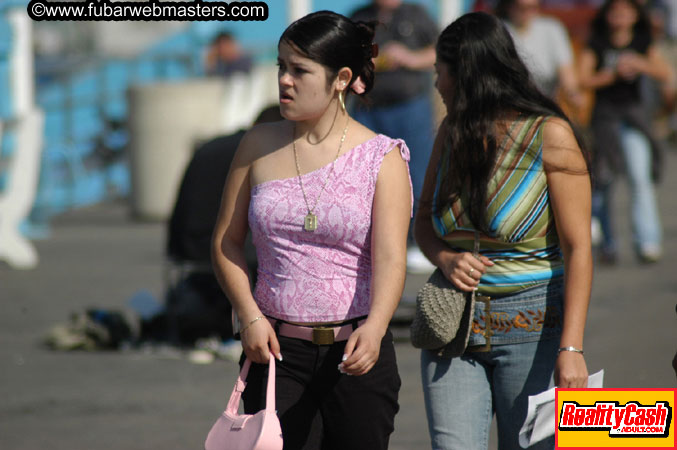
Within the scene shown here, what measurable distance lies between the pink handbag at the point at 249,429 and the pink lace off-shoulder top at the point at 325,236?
0.20 m

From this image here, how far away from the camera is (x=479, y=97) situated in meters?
3.21

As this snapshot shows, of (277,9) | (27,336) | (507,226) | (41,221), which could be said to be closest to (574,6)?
(277,9)

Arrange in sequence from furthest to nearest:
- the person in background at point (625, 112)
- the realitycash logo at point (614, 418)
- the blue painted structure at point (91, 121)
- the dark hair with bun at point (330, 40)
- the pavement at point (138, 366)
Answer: the blue painted structure at point (91, 121)
the person in background at point (625, 112)
the pavement at point (138, 366)
the realitycash logo at point (614, 418)
the dark hair with bun at point (330, 40)

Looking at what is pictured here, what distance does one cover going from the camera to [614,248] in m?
9.53

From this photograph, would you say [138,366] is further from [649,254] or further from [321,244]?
[649,254]

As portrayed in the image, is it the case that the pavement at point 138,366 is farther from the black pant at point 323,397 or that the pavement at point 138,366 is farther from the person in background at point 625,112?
the black pant at point 323,397

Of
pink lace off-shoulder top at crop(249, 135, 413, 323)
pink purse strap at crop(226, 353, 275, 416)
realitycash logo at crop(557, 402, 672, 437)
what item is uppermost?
pink lace off-shoulder top at crop(249, 135, 413, 323)

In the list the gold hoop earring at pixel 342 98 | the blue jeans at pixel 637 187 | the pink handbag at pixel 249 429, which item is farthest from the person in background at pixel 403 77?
the pink handbag at pixel 249 429

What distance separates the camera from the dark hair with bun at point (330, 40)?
300 cm

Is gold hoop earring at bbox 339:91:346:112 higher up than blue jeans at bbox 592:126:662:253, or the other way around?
gold hoop earring at bbox 339:91:346:112

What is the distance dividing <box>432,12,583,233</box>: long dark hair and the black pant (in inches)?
21.7

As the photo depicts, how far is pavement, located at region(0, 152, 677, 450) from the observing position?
524 cm

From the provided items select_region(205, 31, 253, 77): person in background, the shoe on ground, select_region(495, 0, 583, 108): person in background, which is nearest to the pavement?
the shoe on ground

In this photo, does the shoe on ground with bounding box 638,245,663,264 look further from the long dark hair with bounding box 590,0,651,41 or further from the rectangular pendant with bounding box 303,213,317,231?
the rectangular pendant with bounding box 303,213,317,231
